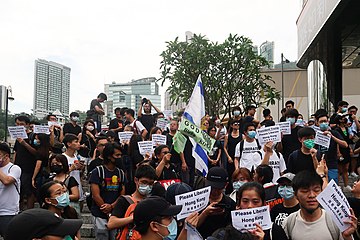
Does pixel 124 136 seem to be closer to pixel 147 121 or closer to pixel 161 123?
pixel 147 121

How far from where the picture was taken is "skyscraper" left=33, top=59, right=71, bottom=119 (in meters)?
32.2

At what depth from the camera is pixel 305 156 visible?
19.6 ft

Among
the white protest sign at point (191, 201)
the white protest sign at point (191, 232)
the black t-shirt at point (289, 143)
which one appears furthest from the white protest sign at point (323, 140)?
the white protest sign at point (191, 232)

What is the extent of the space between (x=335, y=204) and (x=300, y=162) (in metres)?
2.87

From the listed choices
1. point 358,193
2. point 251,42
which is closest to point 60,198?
point 358,193

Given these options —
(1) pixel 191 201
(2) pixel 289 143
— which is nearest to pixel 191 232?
(1) pixel 191 201

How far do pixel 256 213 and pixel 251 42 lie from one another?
49.3 ft

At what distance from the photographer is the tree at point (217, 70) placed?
57.1ft

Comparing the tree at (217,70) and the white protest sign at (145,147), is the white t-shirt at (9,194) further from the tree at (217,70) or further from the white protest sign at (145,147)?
the tree at (217,70)

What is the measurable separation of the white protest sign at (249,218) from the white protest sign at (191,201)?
1.56ft

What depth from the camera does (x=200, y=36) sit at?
1753 cm

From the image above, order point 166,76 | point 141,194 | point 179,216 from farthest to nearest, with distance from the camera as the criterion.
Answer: point 166,76, point 141,194, point 179,216

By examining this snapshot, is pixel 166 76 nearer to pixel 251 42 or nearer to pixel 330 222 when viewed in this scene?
pixel 251 42

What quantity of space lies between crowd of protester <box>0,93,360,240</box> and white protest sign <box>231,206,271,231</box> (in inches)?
1.9
